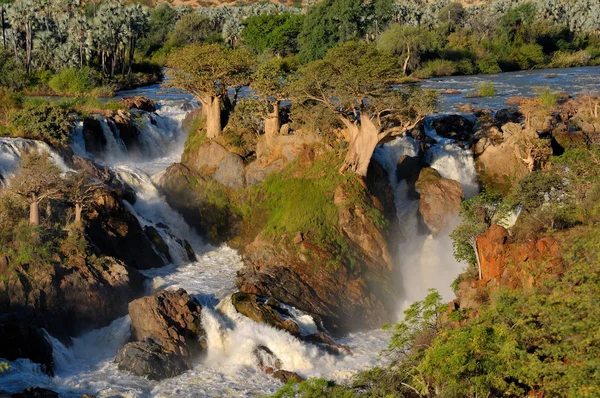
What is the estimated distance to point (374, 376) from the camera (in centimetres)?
2128

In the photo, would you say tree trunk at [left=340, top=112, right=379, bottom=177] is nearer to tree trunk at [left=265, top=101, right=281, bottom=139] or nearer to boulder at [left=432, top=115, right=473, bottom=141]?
tree trunk at [left=265, top=101, right=281, bottom=139]

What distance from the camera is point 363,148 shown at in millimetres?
38719

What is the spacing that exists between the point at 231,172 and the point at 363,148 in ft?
25.6

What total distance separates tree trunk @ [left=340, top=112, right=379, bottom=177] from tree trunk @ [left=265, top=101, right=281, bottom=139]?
A: 4.84 meters

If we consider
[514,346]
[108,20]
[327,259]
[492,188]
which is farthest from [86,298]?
[108,20]

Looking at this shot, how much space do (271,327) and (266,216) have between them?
34.6 feet

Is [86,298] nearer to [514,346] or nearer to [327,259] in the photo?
[327,259]

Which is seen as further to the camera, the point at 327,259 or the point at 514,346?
the point at 327,259

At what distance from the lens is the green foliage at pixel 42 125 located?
1710 inches

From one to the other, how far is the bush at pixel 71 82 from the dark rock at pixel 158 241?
126 feet

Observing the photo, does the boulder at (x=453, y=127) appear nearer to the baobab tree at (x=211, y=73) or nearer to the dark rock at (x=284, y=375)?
the baobab tree at (x=211, y=73)

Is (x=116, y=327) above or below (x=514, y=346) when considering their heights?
below

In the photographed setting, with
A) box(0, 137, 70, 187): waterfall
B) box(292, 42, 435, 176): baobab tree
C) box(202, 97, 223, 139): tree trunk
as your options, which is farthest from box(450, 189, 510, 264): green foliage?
box(0, 137, 70, 187): waterfall

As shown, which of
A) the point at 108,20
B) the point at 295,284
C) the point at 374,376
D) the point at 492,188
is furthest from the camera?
the point at 108,20
